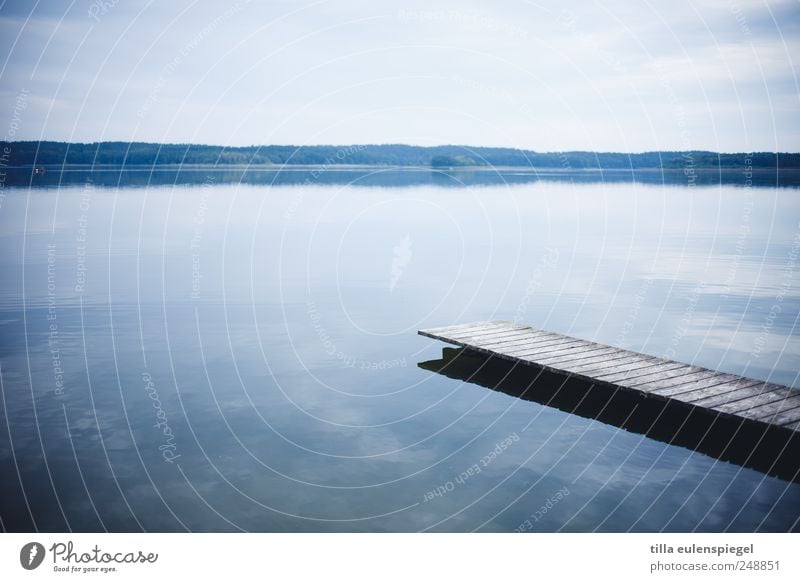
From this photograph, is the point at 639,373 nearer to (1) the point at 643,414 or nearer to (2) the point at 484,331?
(1) the point at 643,414

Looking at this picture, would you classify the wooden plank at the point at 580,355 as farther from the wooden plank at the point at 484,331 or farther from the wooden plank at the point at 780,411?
the wooden plank at the point at 780,411

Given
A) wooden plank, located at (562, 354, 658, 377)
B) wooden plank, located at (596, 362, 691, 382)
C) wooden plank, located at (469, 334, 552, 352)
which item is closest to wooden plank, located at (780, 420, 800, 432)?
wooden plank, located at (596, 362, 691, 382)

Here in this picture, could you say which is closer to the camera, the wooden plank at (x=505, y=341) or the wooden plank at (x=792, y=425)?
the wooden plank at (x=792, y=425)

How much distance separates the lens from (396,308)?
1773cm

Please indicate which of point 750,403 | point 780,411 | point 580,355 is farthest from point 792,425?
point 580,355

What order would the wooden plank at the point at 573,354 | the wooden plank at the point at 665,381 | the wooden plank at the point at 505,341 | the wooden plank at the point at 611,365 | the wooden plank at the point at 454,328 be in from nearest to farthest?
the wooden plank at the point at 665,381 < the wooden plank at the point at 611,365 < the wooden plank at the point at 573,354 < the wooden plank at the point at 505,341 < the wooden plank at the point at 454,328

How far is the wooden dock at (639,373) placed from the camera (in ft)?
29.8

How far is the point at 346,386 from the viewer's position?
465 inches

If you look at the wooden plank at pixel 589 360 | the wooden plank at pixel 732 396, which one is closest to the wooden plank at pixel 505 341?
the wooden plank at pixel 589 360
